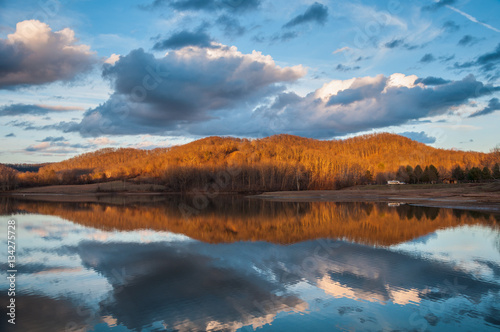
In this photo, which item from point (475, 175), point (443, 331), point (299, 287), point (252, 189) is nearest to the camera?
point (443, 331)

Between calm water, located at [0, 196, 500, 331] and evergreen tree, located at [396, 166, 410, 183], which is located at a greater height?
evergreen tree, located at [396, 166, 410, 183]

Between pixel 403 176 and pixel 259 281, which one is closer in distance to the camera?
pixel 259 281

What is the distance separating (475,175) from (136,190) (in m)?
105

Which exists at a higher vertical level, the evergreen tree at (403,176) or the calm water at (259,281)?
the evergreen tree at (403,176)

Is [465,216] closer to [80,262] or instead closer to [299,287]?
[299,287]

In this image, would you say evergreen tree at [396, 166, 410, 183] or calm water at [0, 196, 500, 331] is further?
evergreen tree at [396, 166, 410, 183]

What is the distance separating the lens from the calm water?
9.01 meters

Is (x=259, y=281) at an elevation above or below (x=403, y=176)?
below

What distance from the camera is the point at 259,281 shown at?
41.1 feet

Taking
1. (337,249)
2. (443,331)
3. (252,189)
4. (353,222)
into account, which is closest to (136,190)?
(252,189)

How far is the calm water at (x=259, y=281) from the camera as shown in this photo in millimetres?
9008

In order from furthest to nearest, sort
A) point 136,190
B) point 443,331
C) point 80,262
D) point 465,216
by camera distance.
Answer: point 136,190 < point 465,216 < point 80,262 < point 443,331

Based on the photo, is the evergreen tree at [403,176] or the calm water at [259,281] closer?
the calm water at [259,281]

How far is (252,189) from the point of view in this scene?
112 meters
